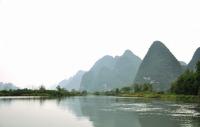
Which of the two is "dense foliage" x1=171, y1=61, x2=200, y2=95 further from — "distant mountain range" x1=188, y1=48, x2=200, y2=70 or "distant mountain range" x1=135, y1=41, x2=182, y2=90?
"distant mountain range" x1=135, y1=41, x2=182, y2=90

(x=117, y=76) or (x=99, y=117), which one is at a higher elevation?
(x=117, y=76)

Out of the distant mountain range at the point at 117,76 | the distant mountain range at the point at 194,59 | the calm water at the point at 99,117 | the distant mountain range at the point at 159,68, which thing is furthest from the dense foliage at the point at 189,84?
the distant mountain range at the point at 117,76

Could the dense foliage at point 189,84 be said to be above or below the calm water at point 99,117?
above

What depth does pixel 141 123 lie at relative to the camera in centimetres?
1830

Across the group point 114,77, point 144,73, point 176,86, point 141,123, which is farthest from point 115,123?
point 114,77

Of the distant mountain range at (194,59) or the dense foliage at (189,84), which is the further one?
the distant mountain range at (194,59)

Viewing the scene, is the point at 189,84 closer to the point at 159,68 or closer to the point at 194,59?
the point at 194,59

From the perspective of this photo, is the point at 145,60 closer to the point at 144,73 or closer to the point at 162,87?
the point at 144,73

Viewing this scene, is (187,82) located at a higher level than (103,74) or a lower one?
lower

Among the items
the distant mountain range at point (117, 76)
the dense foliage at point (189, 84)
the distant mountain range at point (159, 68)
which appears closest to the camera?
the dense foliage at point (189, 84)

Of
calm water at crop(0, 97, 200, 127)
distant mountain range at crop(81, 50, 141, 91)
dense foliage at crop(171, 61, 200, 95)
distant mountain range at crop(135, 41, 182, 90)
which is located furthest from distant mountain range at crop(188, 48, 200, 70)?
calm water at crop(0, 97, 200, 127)

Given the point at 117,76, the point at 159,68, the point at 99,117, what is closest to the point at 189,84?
the point at 99,117

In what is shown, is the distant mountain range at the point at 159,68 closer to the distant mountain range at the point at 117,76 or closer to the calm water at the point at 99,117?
the distant mountain range at the point at 117,76

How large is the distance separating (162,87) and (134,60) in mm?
73393
